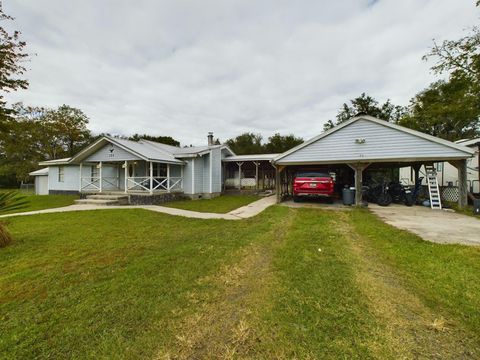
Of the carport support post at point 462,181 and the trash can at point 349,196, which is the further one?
the trash can at point 349,196

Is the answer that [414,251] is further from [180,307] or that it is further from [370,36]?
[370,36]

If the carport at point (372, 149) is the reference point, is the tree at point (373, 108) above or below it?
above

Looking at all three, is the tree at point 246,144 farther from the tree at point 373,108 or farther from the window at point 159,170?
the window at point 159,170

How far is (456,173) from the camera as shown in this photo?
18359 millimetres

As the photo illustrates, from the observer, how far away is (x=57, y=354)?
1.89 meters

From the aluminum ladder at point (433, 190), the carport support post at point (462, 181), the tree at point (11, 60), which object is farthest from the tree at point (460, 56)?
the tree at point (11, 60)

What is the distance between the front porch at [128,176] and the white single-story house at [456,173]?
18517 mm

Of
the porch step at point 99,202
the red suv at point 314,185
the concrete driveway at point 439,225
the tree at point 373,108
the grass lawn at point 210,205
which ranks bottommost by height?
the concrete driveway at point 439,225

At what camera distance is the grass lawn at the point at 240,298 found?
6.51ft

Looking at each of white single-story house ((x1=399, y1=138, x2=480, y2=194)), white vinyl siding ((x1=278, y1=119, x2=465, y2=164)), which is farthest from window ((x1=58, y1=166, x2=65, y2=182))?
white single-story house ((x1=399, y1=138, x2=480, y2=194))

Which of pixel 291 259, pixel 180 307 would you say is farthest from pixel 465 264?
pixel 180 307

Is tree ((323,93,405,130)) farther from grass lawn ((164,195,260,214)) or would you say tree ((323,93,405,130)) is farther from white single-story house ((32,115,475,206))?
grass lawn ((164,195,260,214))

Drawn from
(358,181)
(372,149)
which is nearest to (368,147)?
(372,149)

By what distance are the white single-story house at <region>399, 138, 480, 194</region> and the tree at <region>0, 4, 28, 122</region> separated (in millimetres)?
20363
